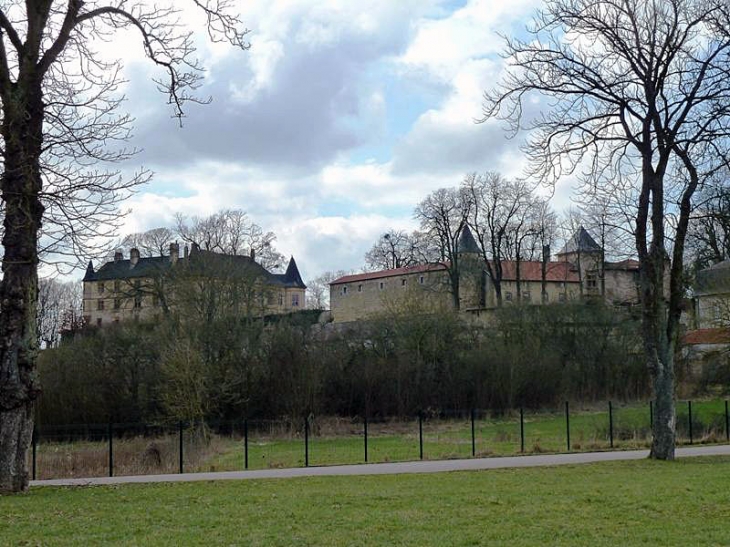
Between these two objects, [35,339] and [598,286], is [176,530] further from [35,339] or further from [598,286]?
[598,286]

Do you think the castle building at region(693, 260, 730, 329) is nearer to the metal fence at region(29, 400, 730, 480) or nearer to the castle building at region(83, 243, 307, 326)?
the metal fence at region(29, 400, 730, 480)

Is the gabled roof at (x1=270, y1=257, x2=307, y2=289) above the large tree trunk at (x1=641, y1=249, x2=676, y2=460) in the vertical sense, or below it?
above

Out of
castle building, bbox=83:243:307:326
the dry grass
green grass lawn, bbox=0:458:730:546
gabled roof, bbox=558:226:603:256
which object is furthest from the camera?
gabled roof, bbox=558:226:603:256

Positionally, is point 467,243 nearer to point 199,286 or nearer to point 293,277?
point 199,286

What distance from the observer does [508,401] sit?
1806 inches

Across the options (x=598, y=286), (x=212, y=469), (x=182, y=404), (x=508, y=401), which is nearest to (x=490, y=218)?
(x=598, y=286)

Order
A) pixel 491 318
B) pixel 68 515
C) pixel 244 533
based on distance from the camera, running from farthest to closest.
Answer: pixel 491 318 → pixel 68 515 → pixel 244 533

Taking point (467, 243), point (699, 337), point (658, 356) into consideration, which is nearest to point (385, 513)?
point (658, 356)

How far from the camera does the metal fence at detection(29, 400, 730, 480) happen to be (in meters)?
24.2

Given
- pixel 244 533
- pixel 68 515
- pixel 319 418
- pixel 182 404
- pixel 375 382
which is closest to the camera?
pixel 244 533

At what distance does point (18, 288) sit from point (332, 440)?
22.3m

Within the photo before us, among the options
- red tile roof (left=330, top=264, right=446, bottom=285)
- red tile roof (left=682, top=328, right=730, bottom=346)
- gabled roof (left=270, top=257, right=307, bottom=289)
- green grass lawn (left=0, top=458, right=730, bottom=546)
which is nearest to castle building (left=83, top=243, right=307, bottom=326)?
red tile roof (left=330, top=264, right=446, bottom=285)

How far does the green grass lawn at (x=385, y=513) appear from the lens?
9.42 meters

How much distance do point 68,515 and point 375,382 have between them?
33568mm
